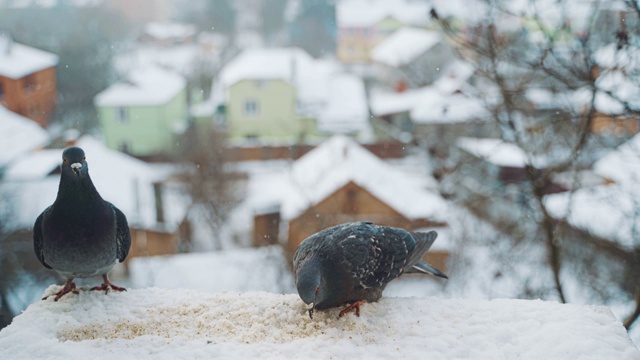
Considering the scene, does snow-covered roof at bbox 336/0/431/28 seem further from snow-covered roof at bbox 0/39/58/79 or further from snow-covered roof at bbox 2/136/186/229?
snow-covered roof at bbox 0/39/58/79

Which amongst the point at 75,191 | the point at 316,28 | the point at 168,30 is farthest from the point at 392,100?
the point at 75,191

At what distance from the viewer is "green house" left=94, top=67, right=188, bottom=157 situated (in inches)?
430

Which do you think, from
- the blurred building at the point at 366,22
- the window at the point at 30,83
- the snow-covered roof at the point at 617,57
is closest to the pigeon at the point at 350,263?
the snow-covered roof at the point at 617,57

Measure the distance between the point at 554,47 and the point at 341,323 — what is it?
2.86 meters

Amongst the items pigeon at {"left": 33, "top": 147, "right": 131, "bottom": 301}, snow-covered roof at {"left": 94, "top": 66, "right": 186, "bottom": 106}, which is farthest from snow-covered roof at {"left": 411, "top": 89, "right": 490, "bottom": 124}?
snow-covered roof at {"left": 94, "top": 66, "right": 186, "bottom": 106}

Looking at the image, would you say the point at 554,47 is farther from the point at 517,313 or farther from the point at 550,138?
the point at 517,313

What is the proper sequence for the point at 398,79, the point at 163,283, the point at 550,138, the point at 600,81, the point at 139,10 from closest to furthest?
1. the point at 600,81
2. the point at 550,138
3. the point at 163,283
4. the point at 139,10
5. the point at 398,79

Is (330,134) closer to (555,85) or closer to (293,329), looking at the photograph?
(555,85)

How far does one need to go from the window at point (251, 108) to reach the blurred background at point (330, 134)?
8cm

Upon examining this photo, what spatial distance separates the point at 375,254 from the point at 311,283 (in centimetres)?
38

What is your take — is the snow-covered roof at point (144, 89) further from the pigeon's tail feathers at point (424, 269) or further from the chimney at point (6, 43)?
the pigeon's tail feathers at point (424, 269)

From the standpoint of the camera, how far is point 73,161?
2.32m

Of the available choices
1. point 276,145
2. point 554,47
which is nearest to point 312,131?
point 276,145

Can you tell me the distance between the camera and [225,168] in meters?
12.6
